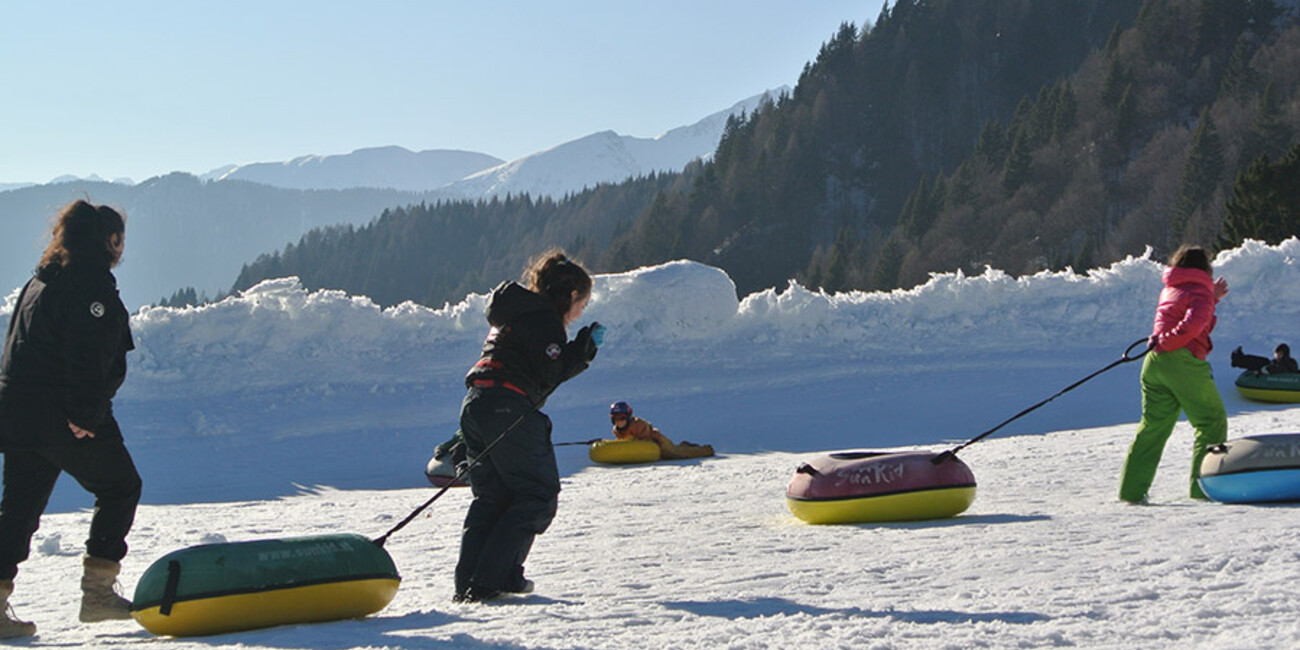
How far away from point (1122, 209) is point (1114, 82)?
9.62m

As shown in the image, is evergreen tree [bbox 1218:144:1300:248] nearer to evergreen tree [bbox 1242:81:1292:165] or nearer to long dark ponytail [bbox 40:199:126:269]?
evergreen tree [bbox 1242:81:1292:165]

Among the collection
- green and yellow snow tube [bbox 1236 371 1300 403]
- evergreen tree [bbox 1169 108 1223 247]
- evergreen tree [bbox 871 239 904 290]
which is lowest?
green and yellow snow tube [bbox 1236 371 1300 403]

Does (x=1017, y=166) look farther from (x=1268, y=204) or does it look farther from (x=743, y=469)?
(x=743, y=469)

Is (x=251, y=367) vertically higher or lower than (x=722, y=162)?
lower

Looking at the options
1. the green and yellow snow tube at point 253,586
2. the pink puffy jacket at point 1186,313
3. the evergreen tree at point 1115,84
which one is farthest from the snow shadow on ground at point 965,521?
the evergreen tree at point 1115,84

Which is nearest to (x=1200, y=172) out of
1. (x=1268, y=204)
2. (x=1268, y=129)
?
(x=1268, y=129)

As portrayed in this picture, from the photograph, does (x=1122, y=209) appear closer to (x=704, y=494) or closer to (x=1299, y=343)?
(x=1299, y=343)

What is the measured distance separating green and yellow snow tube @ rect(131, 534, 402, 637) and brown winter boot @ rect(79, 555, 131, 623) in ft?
2.16

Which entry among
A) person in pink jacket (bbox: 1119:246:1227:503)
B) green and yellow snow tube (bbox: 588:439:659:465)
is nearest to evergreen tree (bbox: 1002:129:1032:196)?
green and yellow snow tube (bbox: 588:439:659:465)

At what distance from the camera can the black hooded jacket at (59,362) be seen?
4656 mm

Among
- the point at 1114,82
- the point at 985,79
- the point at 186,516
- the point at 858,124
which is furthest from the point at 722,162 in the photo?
the point at 186,516

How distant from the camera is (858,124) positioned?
106562mm

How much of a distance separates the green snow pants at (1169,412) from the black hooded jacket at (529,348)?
12.4 feet

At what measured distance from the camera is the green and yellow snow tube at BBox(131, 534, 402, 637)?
425cm
